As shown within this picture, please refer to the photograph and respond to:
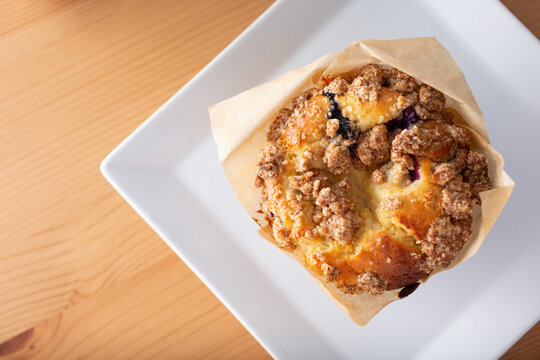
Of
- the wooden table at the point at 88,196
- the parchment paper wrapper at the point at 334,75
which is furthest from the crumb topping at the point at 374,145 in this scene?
the wooden table at the point at 88,196

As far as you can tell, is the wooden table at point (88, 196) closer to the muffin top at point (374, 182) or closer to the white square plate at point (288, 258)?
the white square plate at point (288, 258)

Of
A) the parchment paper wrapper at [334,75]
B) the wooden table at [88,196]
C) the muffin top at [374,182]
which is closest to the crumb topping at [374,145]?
the muffin top at [374,182]

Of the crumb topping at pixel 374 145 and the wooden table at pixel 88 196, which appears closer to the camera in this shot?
the crumb topping at pixel 374 145

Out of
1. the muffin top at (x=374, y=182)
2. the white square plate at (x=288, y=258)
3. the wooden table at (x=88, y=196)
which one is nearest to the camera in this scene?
the muffin top at (x=374, y=182)

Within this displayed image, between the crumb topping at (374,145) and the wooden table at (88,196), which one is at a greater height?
the wooden table at (88,196)

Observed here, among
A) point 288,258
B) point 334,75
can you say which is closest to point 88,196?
point 288,258

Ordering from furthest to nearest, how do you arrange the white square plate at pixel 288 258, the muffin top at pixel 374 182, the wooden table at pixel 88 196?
1. the wooden table at pixel 88 196
2. the white square plate at pixel 288 258
3. the muffin top at pixel 374 182

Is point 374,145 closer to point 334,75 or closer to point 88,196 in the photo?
point 334,75

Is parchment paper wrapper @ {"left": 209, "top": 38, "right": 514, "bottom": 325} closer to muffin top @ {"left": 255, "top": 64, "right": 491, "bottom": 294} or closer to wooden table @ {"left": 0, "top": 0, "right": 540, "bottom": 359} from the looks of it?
muffin top @ {"left": 255, "top": 64, "right": 491, "bottom": 294}
